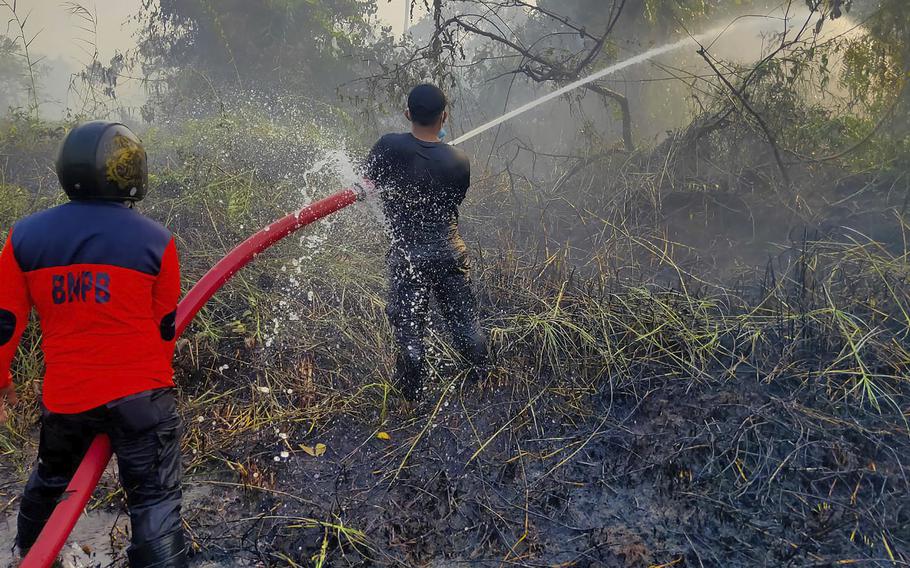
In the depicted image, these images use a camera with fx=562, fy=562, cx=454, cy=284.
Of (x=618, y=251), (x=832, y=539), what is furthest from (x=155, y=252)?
(x=618, y=251)

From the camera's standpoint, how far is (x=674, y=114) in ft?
29.3

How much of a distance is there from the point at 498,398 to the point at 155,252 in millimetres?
2090

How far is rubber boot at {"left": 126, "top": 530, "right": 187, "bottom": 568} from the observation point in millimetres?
1959

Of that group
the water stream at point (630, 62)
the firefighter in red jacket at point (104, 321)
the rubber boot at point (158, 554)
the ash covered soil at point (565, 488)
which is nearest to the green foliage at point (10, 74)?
the water stream at point (630, 62)

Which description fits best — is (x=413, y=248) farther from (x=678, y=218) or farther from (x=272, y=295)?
(x=678, y=218)

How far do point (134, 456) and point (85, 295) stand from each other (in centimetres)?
59

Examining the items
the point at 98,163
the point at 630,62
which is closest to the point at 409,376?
the point at 98,163

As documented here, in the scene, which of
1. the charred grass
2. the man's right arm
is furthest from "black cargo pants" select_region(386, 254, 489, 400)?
the man's right arm

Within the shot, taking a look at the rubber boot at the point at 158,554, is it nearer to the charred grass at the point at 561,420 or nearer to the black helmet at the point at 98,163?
the charred grass at the point at 561,420

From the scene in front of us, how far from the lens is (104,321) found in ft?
6.25

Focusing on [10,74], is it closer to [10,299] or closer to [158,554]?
[10,299]

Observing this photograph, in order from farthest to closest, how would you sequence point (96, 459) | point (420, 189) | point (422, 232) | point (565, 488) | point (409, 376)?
point (409, 376) → point (422, 232) → point (420, 189) → point (565, 488) → point (96, 459)

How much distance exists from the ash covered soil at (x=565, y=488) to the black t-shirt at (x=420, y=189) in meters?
0.96

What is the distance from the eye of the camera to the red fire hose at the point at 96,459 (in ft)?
5.61
